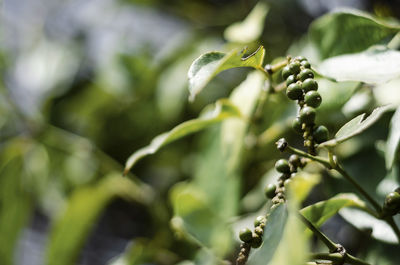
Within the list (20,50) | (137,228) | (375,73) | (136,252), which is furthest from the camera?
(20,50)

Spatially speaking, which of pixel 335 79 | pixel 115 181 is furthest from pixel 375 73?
pixel 115 181

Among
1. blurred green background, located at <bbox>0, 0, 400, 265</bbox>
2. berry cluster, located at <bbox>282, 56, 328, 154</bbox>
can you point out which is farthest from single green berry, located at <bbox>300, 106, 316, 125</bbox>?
blurred green background, located at <bbox>0, 0, 400, 265</bbox>

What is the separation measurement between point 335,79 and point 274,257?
0.65 ft

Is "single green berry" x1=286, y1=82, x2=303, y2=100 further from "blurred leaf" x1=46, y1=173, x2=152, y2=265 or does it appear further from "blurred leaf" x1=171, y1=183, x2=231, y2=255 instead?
"blurred leaf" x1=46, y1=173, x2=152, y2=265

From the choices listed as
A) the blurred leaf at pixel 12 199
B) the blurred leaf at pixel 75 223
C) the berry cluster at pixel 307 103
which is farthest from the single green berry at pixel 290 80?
the blurred leaf at pixel 12 199

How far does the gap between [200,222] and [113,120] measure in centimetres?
49

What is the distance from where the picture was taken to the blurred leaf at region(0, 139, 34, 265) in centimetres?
81

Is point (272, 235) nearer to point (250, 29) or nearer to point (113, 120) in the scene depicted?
point (250, 29)

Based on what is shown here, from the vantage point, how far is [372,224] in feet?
1.43

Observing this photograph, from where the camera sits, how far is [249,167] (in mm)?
691

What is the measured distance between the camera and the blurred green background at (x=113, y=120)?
0.76 m

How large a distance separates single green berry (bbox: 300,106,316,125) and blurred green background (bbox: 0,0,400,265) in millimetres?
259

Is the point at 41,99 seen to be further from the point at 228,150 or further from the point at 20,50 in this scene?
the point at 228,150

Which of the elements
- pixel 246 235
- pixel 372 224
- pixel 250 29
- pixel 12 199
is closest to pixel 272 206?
pixel 246 235
